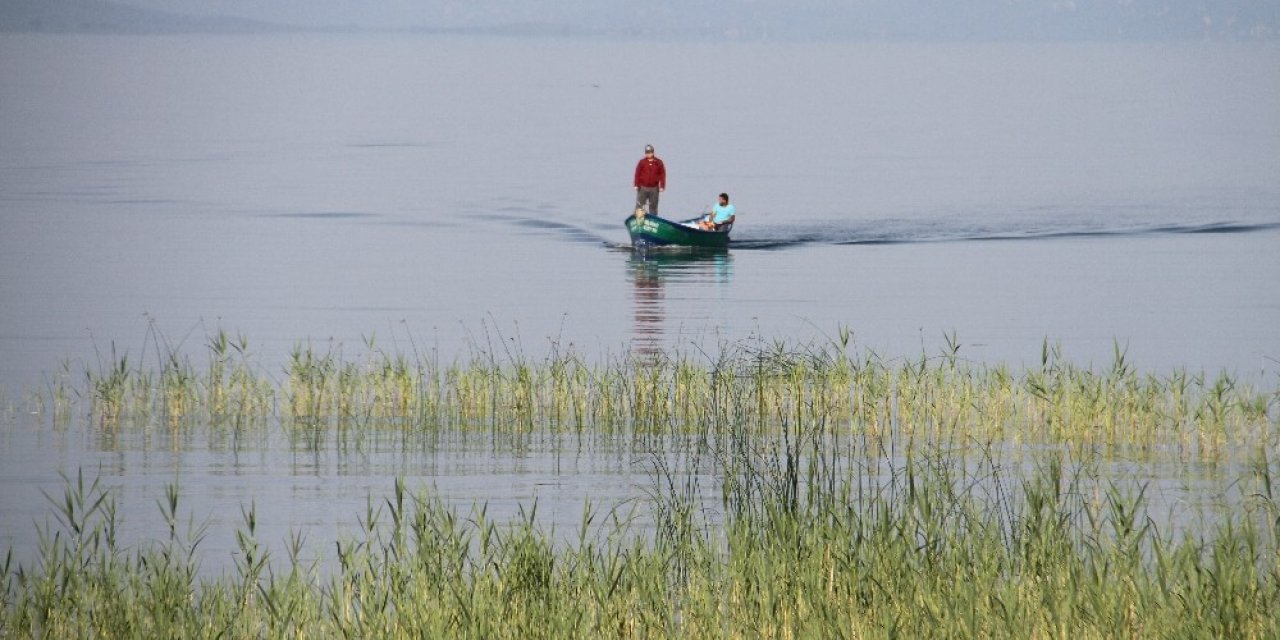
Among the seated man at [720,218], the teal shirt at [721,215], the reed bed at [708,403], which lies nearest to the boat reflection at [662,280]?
the seated man at [720,218]

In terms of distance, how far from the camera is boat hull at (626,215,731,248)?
44.2 meters

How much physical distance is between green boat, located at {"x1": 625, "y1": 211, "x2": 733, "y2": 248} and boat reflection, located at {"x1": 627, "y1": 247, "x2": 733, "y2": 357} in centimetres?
48

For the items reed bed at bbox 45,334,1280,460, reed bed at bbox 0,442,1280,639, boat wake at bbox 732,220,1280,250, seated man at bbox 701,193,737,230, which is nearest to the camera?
reed bed at bbox 0,442,1280,639

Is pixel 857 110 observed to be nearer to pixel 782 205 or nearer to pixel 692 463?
pixel 782 205

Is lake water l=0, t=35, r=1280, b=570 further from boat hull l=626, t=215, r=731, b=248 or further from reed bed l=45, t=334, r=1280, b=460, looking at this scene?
reed bed l=45, t=334, r=1280, b=460

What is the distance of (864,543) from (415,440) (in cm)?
784

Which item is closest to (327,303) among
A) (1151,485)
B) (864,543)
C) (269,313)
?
(269,313)

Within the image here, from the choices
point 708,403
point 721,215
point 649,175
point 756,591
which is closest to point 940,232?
point 721,215

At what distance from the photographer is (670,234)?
44.7 meters

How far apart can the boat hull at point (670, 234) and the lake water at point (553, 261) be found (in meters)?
0.80

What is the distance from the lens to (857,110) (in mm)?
165250

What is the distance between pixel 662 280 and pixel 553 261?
6.98 m

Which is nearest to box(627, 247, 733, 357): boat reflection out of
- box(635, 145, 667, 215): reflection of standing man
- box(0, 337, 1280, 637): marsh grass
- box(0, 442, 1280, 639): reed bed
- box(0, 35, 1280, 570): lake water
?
box(0, 35, 1280, 570): lake water

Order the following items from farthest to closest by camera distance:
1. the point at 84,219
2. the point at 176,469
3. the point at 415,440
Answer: the point at 84,219, the point at 415,440, the point at 176,469
